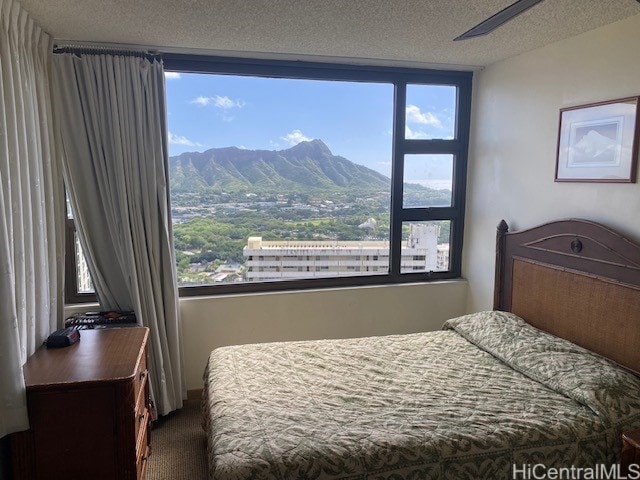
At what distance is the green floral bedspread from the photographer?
1815 mm

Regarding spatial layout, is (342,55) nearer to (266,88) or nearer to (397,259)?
(266,88)

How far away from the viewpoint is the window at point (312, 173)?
336 centimetres

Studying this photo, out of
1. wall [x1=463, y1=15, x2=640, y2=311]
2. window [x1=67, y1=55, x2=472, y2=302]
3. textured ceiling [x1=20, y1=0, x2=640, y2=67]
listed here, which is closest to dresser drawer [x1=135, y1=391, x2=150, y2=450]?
window [x1=67, y1=55, x2=472, y2=302]

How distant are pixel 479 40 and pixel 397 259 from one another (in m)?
1.71

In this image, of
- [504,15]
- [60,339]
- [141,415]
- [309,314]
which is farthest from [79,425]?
[504,15]

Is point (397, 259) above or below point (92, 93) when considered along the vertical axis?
below

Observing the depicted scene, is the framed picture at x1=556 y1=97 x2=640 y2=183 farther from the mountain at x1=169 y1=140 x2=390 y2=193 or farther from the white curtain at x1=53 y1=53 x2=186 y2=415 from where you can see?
the white curtain at x1=53 y1=53 x2=186 y2=415

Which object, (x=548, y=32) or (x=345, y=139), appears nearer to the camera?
(x=548, y=32)

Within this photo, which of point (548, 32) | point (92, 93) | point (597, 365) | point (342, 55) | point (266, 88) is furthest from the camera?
point (266, 88)

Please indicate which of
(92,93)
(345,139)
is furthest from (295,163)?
(92,93)

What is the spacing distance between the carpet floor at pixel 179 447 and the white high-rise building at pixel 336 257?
3.49 ft

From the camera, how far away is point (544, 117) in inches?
119

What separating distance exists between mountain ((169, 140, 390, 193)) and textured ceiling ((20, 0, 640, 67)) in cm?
71

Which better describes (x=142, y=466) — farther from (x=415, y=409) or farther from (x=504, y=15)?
(x=504, y=15)
